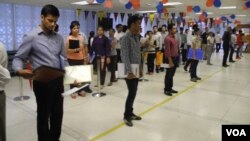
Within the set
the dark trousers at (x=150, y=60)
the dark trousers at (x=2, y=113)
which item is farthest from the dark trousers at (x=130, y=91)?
the dark trousers at (x=150, y=60)

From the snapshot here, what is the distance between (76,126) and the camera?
10.0 feet

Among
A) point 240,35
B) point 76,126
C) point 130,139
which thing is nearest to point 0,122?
point 76,126

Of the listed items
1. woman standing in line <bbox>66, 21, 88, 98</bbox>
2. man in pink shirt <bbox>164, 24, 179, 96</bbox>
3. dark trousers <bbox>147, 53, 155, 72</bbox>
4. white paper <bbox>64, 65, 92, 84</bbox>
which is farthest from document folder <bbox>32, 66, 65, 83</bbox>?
dark trousers <bbox>147, 53, 155, 72</bbox>

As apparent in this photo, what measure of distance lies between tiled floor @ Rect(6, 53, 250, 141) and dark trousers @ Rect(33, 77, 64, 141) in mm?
543

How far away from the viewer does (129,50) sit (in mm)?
2953

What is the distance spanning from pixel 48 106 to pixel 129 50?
1.33 meters

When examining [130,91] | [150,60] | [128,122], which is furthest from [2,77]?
[150,60]

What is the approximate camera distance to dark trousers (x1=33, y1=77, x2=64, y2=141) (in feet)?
6.56

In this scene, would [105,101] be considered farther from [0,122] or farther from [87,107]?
[0,122]

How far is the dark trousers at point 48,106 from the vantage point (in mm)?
1999

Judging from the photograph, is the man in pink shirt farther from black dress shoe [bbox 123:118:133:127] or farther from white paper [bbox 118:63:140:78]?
black dress shoe [bbox 123:118:133:127]

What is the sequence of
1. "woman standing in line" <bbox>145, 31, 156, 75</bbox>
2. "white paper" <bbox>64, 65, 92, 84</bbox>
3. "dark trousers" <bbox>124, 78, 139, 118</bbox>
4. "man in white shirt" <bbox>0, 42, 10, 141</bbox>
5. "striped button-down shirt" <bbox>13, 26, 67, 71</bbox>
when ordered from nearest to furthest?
"man in white shirt" <bbox>0, 42, 10, 141</bbox> < "striped button-down shirt" <bbox>13, 26, 67, 71</bbox> < "white paper" <bbox>64, 65, 92, 84</bbox> < "dark trousers" <bbox>124, 78, 139, 118</bbox> < "woman standing in line" <bbox>145, 31, 156, 75</bbox>

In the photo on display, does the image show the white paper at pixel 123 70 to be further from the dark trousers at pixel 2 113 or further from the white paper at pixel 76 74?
the dark trousers at pixel 2 113

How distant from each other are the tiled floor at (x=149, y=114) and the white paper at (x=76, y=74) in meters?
0.87
